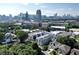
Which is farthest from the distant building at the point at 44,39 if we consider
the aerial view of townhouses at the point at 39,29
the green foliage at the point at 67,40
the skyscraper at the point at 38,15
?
the skyscraper at the point at 38,15

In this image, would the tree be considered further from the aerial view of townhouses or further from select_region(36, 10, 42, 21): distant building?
select_region(36, 10, 42, 21): distant building

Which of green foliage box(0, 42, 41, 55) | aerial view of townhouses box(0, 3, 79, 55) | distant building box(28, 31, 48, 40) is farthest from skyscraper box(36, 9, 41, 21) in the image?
green foliage box(0, 42, 41, 55)

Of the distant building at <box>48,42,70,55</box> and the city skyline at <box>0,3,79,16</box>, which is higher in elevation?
the city skyline at <box>0,3,79,16</box>

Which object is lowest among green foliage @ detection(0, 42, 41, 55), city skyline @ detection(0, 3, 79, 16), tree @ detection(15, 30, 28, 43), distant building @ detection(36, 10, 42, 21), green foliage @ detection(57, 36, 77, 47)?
green foliage @ detection(0, 42, 41, 55)

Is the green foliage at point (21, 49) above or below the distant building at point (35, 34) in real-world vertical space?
below

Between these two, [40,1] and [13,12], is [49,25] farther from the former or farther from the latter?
[13,12]

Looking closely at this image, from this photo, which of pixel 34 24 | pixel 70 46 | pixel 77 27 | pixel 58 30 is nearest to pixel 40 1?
pixel 34 24

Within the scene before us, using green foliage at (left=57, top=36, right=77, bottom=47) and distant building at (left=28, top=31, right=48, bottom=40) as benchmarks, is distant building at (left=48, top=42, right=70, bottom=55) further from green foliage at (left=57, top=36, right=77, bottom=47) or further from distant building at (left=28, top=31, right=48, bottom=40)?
distant building at (left=28, top=31, right=48, bottom=40)

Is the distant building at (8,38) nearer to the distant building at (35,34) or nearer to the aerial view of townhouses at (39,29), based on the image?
the aerial view of townhouses at (39,29)
